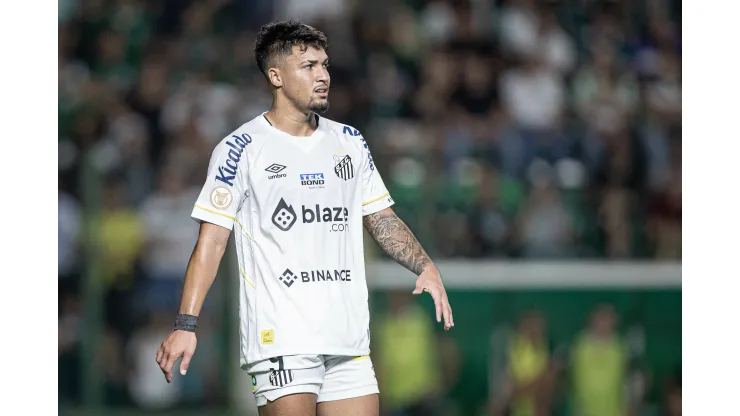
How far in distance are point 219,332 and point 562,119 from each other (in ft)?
14.1

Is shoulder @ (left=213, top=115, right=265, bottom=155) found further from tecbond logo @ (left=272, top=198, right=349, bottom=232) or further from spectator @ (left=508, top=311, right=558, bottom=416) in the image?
spectator @ (left=508, top=311, right=558, bottom=416)

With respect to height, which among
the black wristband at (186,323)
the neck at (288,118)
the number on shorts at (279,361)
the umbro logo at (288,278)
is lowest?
the number on shorts at (279,361)

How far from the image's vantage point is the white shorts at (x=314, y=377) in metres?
5.32

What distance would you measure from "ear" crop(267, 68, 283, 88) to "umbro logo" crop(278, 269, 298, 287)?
0.94 m

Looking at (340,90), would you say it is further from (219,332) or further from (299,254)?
(299,254)

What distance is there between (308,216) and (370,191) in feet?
1.49

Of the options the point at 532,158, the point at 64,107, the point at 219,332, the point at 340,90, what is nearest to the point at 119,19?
the point at 64,107

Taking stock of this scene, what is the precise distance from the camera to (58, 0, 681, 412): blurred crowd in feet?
35.6

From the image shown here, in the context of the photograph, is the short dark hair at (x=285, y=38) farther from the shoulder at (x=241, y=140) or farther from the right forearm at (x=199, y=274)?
the right forearm at (x=199, y=274)

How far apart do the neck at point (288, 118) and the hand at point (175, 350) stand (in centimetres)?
113

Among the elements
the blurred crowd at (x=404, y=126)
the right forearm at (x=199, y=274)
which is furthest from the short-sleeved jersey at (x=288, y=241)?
the blurred crowd at (x=404, y=126)

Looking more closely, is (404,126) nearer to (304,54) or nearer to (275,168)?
(304,54)

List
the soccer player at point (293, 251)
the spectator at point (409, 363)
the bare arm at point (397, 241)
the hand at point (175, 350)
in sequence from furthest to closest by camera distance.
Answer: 1. the spectator at point (409, 363)
2. the bare arm at point (397, 241)
3. the soccer player at point (293, 251)
4. the hand at point (175, 350)

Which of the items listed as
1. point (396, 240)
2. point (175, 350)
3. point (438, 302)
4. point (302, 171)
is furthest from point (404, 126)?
point (175, 350)
